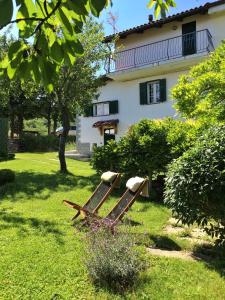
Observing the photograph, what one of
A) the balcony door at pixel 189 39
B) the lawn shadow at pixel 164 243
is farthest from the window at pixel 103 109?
the lawn shadow at pixel 164 243

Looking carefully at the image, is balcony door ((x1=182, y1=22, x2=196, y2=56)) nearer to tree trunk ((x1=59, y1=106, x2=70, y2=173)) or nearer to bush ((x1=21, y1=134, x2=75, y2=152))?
tree trunk ((x1=59, y1=106, x2=70, y2=173))

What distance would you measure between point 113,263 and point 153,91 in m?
19.2

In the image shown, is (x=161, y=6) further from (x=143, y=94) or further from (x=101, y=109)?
(x=101, y=109)

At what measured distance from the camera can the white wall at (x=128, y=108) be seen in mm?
22562

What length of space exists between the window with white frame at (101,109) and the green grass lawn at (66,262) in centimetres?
1531

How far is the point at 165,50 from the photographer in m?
23.0

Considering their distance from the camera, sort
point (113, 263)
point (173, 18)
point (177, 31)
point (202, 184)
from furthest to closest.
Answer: point (177, 31), point (173, 18), point (202, 184), point (113, 263)

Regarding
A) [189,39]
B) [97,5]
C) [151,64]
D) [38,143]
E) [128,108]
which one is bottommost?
[38,143]

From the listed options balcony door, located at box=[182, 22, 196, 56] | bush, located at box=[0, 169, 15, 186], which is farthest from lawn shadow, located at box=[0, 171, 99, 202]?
balcony door, located at box=[182, 22, 196, 56]

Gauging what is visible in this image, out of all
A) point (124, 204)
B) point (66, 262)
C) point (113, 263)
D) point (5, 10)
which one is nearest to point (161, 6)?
point (5, 10)

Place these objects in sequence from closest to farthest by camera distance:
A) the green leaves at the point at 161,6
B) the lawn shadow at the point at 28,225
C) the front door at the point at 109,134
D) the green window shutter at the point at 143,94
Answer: the green leaves at the point at 161,6 → the lawn shadow at the point at 28,225 → the green window shutter at the point at 143,94 → the front door at the point at 109,134

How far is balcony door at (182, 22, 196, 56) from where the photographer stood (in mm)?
21859

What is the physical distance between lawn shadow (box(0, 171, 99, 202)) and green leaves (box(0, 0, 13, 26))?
33.7 ft

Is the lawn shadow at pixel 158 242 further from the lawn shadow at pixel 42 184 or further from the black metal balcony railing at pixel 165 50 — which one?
the black metal balcony railing at pixel 165 50
